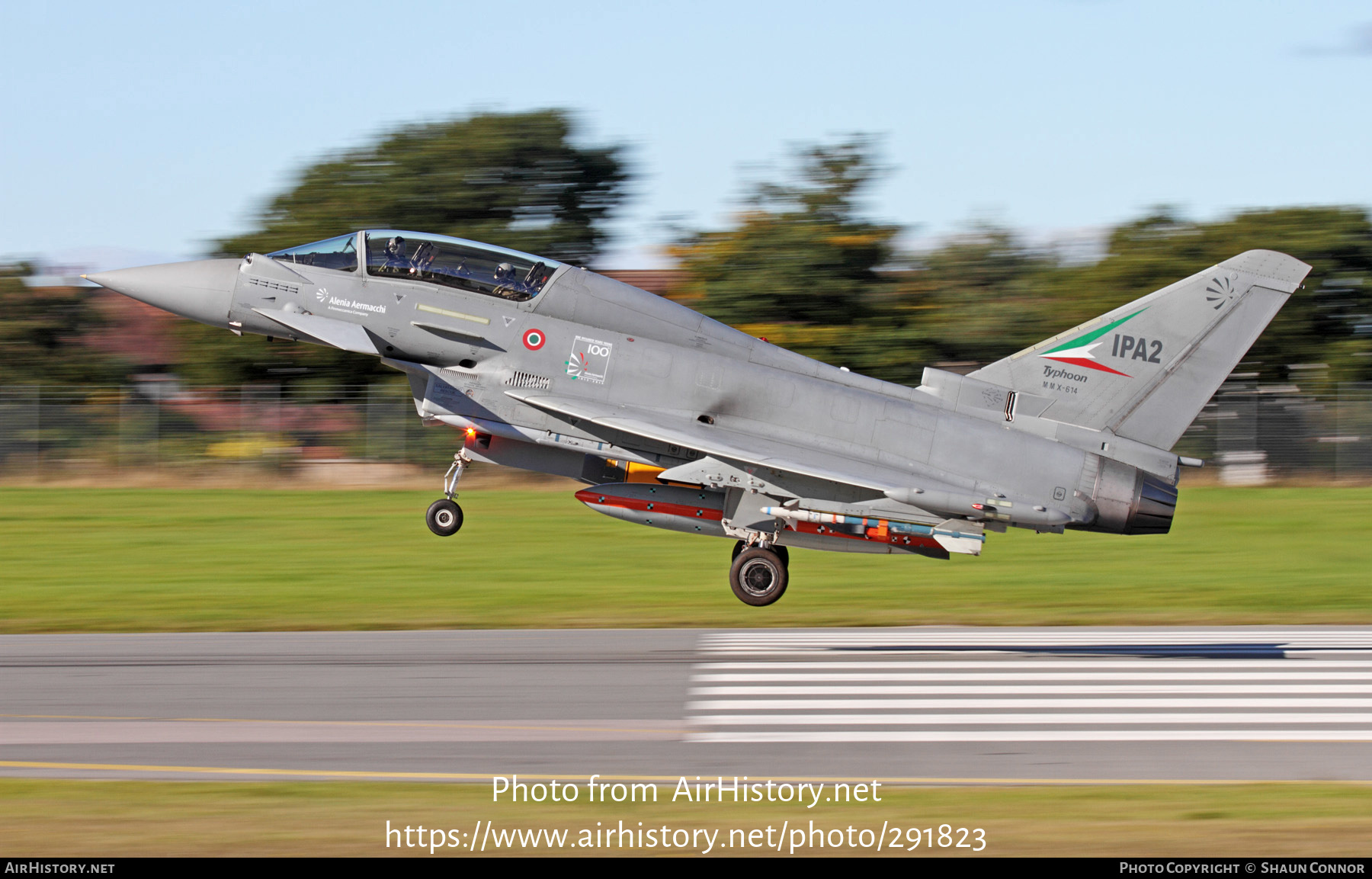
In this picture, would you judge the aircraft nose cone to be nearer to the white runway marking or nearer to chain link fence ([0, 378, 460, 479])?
the white runway marking

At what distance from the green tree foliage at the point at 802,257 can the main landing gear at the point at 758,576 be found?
82.2 ft

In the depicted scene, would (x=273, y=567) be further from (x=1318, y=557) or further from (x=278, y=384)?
(x=1318, y=557)

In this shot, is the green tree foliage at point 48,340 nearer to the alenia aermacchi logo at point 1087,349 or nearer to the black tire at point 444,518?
the black tire at point 444,518

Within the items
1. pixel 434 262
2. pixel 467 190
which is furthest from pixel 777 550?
pixel 467 190

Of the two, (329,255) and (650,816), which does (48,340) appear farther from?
(650,816)

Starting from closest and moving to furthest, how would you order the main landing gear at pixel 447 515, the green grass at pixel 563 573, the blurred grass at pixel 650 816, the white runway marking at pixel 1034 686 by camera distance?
the blurred grass at pixel 650 816
the white runway marking at pixel 1034 686
the main landing gear at pixel 447 515
the green grass at pixel 563 573

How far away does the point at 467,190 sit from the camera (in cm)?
4422

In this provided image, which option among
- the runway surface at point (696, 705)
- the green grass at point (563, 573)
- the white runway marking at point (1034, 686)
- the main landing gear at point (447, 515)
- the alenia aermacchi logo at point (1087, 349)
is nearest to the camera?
the runway surface at point (696, 705)

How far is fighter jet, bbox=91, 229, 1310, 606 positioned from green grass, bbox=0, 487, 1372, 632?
11.7 feet

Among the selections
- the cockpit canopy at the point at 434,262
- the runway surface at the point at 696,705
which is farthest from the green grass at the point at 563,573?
the cockpit canopy at the point at 434,262

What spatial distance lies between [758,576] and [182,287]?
7.72m

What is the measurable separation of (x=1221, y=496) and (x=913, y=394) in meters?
22.9

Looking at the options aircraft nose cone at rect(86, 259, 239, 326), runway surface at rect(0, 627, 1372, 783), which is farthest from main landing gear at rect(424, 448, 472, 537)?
aircraft nose cone at rect(86, 259, 239, 326)

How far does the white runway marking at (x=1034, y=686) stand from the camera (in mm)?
12031
